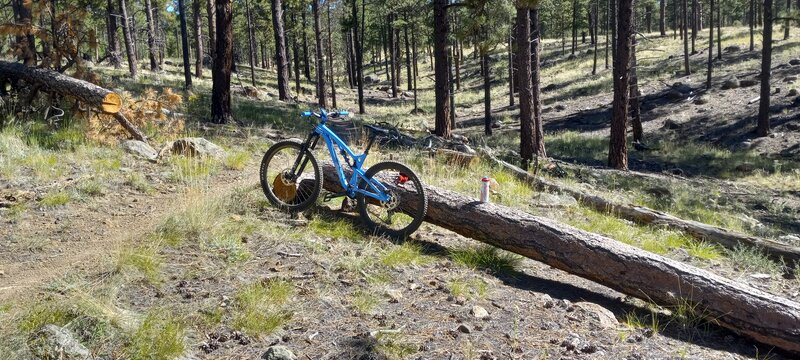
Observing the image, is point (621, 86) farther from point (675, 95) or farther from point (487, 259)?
point (675, 95)

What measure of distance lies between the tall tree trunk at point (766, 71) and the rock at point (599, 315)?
20885 millimetres

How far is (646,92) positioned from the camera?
3303 centimetres

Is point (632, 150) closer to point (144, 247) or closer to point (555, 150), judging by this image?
point (555, 150)

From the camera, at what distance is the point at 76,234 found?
5801 mm

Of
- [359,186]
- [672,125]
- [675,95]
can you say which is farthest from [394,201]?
[675,95]

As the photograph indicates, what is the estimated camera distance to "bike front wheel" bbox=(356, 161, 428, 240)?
616cm

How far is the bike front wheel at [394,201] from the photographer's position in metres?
6.16

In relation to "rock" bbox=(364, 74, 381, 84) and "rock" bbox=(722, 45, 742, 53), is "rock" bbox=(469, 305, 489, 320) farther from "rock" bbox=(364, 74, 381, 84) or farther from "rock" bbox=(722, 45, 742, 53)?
"rock" bbox=(364, 74, 381, 84)

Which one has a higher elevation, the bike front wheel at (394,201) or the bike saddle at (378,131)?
the bike saddle at (378,131)

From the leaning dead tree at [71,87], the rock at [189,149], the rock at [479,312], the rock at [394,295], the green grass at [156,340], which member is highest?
the leaning dead tree at [71,87]

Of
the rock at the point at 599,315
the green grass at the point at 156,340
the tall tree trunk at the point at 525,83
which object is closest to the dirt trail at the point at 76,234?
the green grass at the point at 156,340

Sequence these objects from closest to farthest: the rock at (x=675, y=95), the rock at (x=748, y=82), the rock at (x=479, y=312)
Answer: the rock at (x=479, y=312)
the rock at (x=748, y=82)
the rock at (x=675, y=95)

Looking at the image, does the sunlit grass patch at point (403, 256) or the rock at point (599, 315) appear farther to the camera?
the sunlit grass patch at point (403, 256)

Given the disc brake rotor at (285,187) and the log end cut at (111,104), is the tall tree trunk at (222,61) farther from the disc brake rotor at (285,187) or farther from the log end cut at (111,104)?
the disc brake rotor at (285,187)
